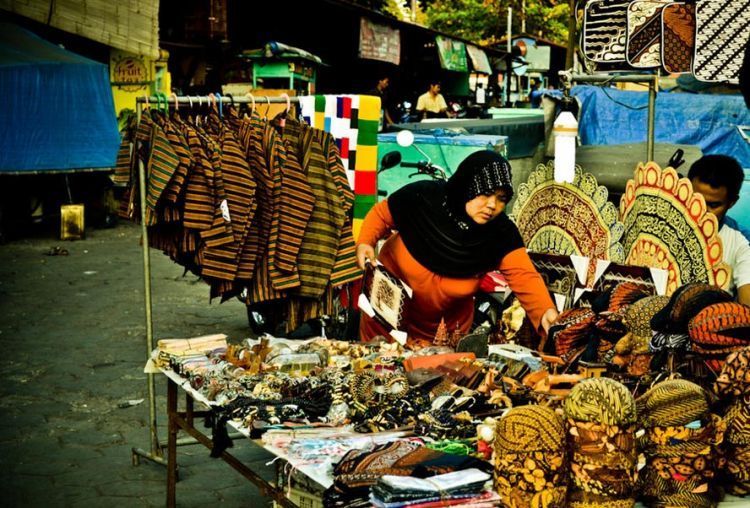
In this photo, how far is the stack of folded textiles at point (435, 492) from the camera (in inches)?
83.6

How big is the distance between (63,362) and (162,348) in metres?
3.17

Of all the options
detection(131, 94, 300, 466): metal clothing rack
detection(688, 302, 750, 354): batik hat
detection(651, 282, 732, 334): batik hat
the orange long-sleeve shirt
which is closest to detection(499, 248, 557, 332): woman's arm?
the orange long-sleeve shirt

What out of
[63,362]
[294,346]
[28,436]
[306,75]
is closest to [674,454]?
[294,346]

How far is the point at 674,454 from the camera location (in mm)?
2209

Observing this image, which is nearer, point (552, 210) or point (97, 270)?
point (552, 210)

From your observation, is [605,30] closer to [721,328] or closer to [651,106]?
[651,106]

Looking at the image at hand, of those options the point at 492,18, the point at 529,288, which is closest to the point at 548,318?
the point at 529,288

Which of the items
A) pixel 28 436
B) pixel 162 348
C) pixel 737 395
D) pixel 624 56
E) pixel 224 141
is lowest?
pixel 28 436

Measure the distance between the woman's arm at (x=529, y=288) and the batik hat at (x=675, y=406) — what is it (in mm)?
1551

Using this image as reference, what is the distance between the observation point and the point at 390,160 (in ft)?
23.1

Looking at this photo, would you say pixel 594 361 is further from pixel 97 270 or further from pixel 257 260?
pixel 97 270

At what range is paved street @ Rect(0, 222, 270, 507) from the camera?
4590 mm

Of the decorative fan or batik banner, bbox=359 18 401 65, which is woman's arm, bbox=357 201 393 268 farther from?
batik banner, bbox=359 18 401 65

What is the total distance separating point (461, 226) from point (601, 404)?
78.4 inches
